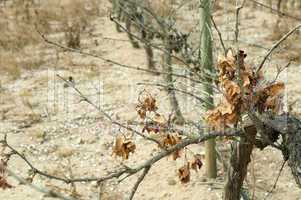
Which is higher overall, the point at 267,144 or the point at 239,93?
the point at 239,93

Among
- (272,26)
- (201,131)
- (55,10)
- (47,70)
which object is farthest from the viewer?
(55,10)

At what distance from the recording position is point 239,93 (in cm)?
144

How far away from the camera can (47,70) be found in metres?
7.35

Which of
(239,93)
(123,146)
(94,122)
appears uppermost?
(239,93)

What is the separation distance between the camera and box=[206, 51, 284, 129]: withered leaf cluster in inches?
57.1

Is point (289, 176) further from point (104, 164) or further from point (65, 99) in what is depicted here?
point (65, 99)

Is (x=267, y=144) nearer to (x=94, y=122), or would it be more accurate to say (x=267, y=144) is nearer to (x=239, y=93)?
(x=239, y=93)

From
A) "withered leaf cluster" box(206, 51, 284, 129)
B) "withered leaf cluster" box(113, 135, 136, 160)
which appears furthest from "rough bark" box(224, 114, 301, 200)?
"withered leaf cluster" box(113, 135, 136, 160)

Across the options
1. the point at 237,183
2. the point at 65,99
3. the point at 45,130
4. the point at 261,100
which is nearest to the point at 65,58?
the point at 65,99

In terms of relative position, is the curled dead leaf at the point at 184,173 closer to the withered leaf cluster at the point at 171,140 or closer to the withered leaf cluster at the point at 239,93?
the withered leaf cluster at the point at 171,140

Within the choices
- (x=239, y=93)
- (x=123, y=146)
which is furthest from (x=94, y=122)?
(x=239, y=93)

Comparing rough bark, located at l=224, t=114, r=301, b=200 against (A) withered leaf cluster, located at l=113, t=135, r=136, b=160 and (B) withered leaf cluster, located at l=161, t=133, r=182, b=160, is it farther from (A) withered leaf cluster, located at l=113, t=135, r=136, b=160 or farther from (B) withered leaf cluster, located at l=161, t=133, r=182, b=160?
(A) withered leaf cluster, located at l=113, t=135, r=136, b=160

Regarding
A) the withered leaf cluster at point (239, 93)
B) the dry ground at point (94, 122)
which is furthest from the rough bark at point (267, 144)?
the dry ground at point (94, 122)

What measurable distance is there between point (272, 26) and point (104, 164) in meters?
4.68
